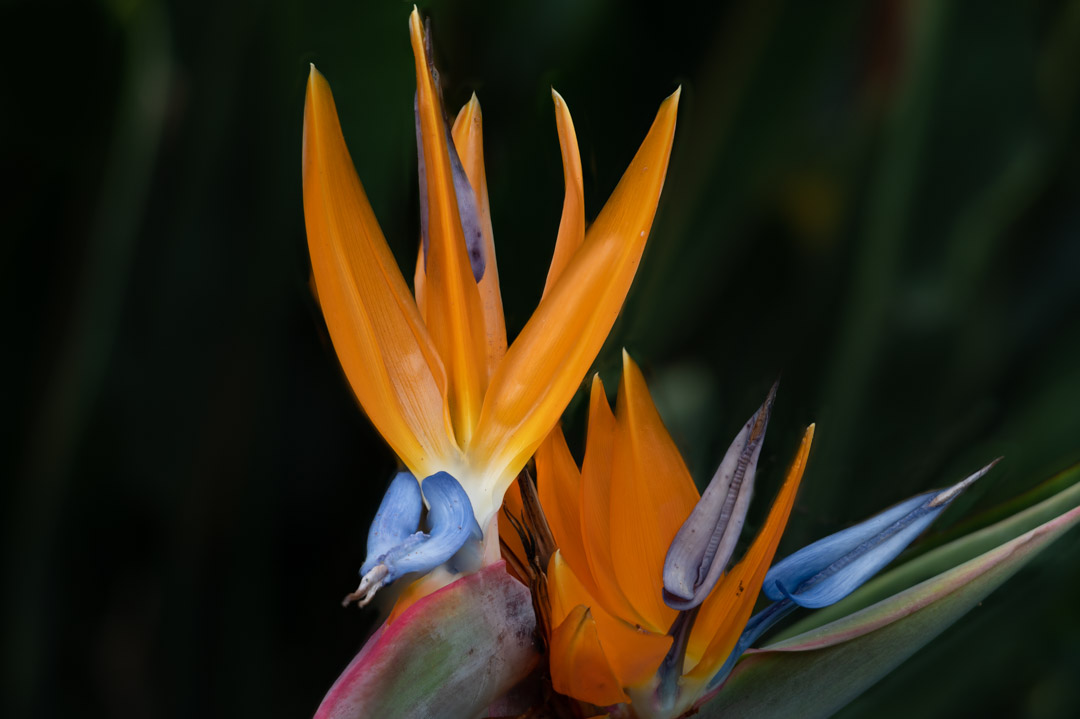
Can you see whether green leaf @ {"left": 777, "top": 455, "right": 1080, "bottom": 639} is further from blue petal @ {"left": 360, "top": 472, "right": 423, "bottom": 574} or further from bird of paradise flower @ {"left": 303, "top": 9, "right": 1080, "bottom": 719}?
blue petal @ {"left": 360, "top": 472, "right": 423, "bottom": 574}

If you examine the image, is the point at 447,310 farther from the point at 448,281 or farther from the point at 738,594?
the point at 738,594

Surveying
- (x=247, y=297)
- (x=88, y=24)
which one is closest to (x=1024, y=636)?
(x=247, y=297)

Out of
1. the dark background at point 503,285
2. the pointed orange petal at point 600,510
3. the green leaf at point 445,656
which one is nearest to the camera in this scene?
the green leaf at point 445,656

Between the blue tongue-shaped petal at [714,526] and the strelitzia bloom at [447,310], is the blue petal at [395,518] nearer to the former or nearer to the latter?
the strelitzia bloom at [447,310]

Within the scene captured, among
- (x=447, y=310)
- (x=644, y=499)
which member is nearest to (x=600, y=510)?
(x=644, y=499)

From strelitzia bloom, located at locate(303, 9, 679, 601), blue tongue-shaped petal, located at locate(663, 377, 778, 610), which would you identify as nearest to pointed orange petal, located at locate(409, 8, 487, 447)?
strelitzia bloom, located at locate(303, 9, 679, 601)

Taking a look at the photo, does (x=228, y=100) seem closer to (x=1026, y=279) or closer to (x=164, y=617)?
(x=164, y=617)

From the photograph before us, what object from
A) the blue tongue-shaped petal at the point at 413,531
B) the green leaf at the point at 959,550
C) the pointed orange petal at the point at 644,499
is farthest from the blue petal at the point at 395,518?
the green leaf at the point at 959,550
